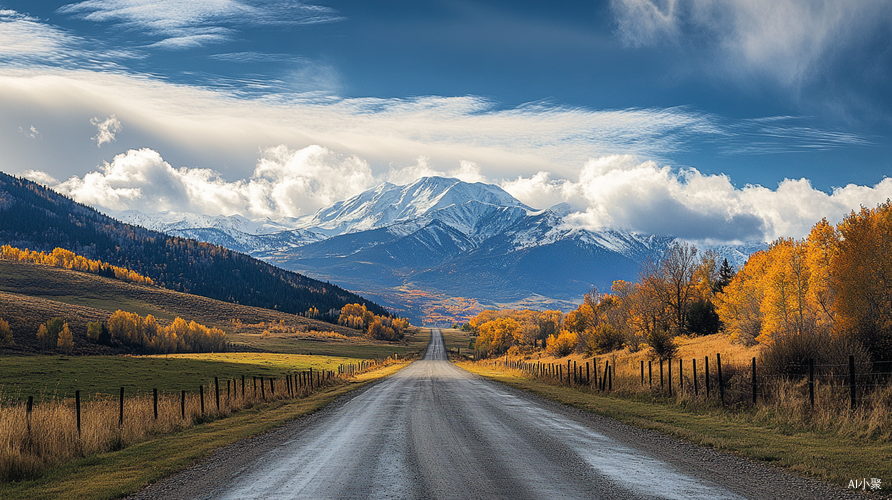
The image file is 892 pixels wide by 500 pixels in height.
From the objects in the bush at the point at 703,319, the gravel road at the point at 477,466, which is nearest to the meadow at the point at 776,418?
the gravel road at the point at 477,466

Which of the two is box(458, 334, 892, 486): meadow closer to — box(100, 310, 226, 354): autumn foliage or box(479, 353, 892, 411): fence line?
box(479, 353, 892, 411): fence line

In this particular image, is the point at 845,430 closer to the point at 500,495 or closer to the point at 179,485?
the point at 500,495

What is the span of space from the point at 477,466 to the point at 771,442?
849 cm

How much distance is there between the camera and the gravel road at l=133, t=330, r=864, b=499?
9766 mm

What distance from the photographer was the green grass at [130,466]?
10703mm

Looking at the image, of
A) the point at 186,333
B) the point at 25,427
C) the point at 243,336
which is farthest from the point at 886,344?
the point at 243,336

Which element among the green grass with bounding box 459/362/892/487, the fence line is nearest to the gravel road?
the green grass with bounding box 459/362/892/487

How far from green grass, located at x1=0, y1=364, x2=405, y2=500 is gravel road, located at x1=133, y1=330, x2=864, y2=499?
2.16ft

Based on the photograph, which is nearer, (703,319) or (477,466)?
(477,466)

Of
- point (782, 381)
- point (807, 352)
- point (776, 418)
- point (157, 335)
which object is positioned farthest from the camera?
point (157, 335)

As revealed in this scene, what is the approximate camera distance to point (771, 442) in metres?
14.4

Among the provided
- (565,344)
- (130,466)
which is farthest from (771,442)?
(565,344)

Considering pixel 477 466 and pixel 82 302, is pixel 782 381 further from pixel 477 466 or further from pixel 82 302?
pixel 82 302

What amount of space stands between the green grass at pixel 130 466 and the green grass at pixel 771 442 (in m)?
13.9
